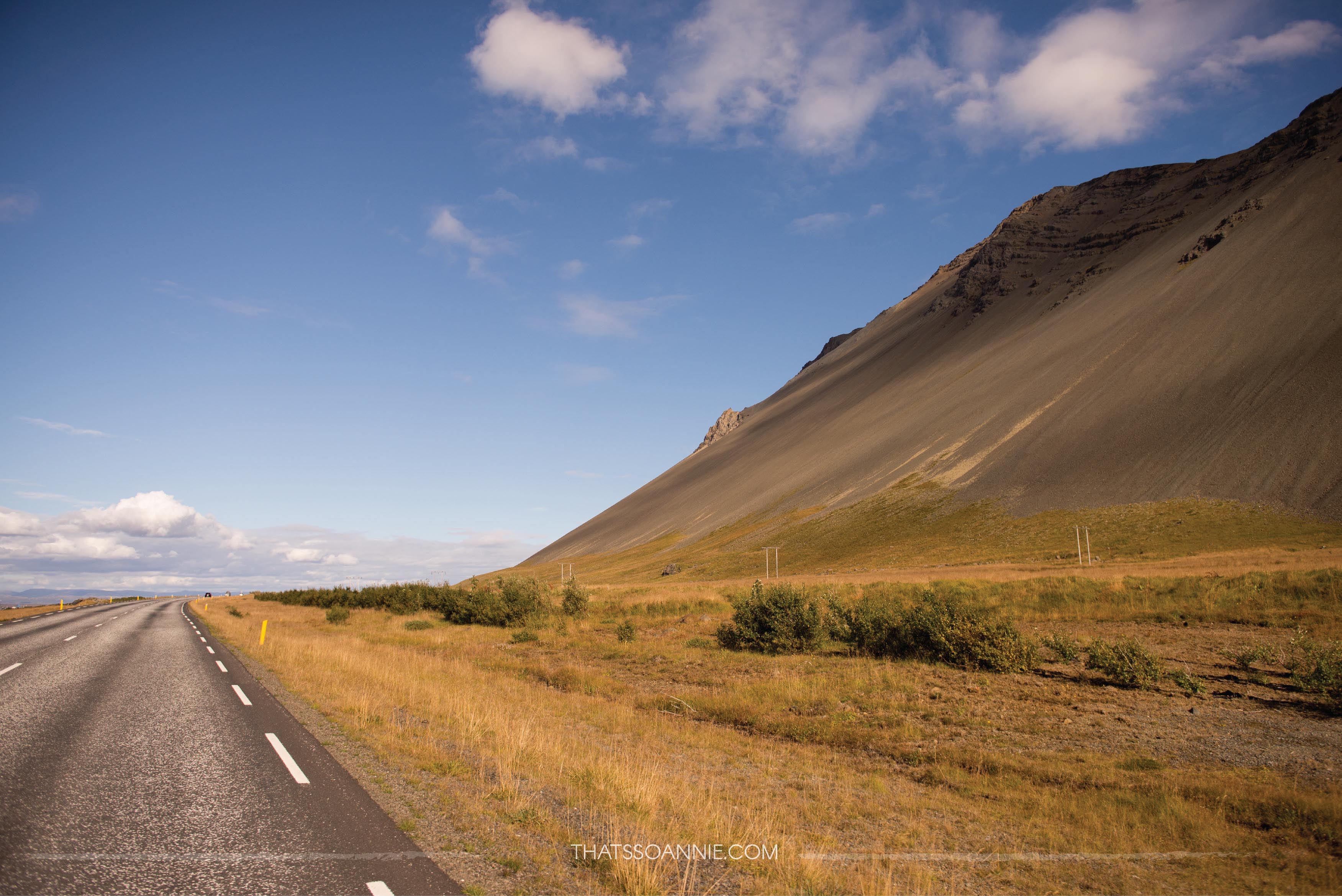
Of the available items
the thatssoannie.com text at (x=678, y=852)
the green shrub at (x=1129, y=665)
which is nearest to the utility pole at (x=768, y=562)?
the green shrub at (x=1129, y=665)

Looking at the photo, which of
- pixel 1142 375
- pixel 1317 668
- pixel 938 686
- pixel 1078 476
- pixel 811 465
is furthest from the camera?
pixel 811 465

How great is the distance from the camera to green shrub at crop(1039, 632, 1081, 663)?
1817cm

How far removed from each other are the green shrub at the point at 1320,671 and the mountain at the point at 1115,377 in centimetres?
5380

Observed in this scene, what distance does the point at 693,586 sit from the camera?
56.6 metres

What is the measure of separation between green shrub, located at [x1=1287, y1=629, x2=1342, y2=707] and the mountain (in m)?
53.8

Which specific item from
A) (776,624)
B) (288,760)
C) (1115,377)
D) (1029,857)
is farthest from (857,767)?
(1115,377)

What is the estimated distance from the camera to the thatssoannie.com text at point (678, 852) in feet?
20.9

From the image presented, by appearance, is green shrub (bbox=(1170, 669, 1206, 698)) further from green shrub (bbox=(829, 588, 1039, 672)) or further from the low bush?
the low bush

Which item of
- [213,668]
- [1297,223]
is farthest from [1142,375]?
[213,668]

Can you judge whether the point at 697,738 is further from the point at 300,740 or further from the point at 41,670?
the point at 41,670

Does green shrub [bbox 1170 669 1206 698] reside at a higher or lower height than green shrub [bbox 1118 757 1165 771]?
lower

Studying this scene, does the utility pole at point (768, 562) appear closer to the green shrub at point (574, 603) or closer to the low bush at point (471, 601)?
the green shrub at point (574, 603)

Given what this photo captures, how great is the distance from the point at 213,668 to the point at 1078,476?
79.4 meters

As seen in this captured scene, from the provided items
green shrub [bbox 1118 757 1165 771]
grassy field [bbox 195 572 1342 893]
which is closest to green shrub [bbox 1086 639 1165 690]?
grassy field [bbox 195 572 1342 893]
